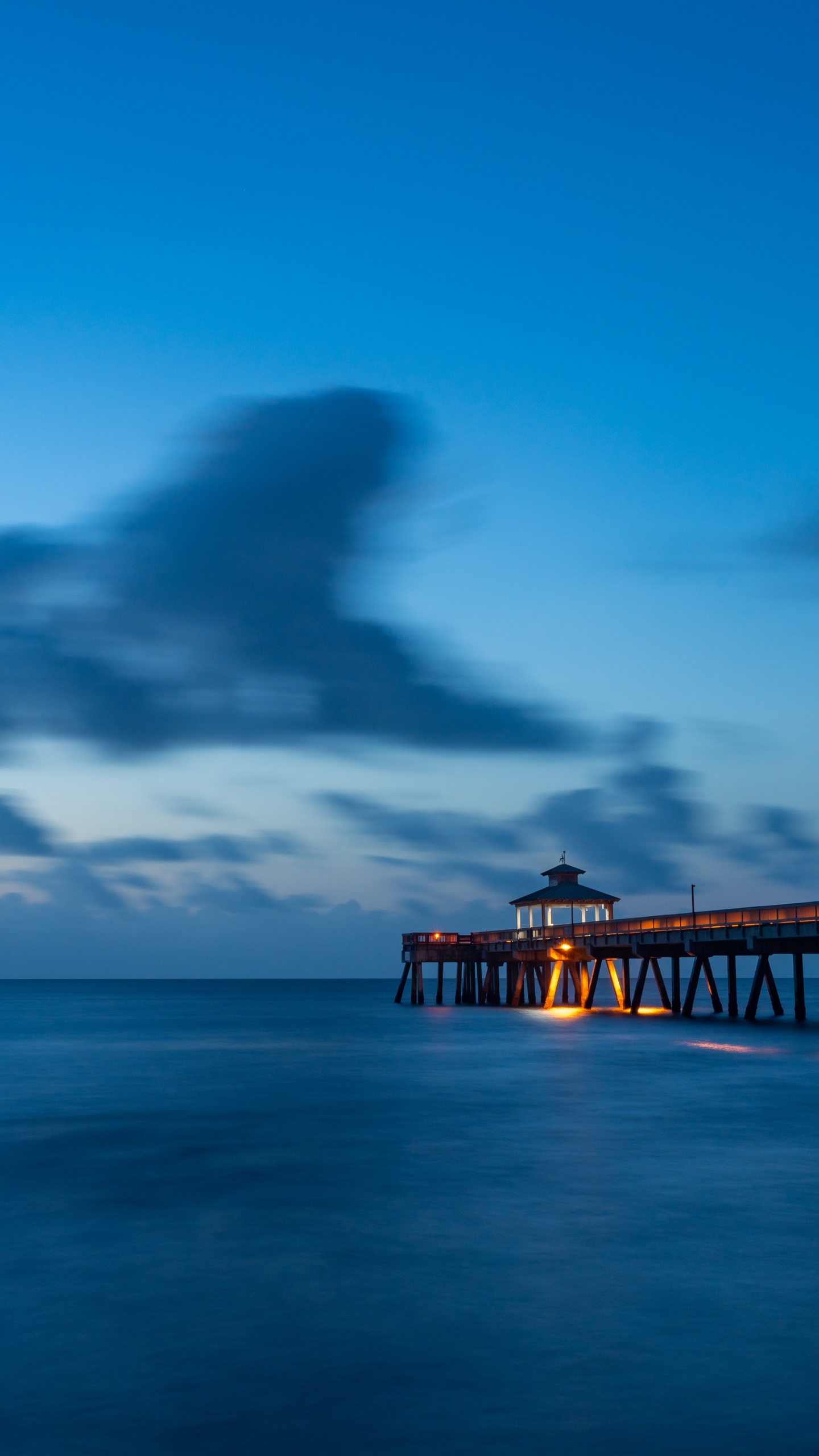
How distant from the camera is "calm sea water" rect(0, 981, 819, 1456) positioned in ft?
33.1

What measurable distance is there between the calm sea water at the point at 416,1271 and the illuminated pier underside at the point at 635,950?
1486 centimetres

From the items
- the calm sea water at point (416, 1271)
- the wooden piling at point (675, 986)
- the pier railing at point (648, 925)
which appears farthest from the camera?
the wooden piling at point (675, 986)

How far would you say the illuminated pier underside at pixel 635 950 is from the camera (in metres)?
50.4

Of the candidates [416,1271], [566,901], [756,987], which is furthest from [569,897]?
[416,1271]

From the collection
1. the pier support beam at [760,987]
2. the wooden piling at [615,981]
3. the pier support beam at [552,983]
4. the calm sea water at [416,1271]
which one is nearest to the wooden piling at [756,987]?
the pier support beam at [760,987]

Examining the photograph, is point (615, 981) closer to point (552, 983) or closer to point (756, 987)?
point (552, 983)

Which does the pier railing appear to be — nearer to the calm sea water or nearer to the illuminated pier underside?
the illuminated pier underside

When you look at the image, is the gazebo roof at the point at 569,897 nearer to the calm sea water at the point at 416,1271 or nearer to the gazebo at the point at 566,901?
the gazebo at the point at 566,901

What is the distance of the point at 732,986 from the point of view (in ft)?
189

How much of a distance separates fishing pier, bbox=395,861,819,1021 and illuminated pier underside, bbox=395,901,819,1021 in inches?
2.6

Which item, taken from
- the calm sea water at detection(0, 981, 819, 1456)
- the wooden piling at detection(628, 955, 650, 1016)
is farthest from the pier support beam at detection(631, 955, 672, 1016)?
the calm sea water at detection(0, 981, 819, 1456)

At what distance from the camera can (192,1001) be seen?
161125mm

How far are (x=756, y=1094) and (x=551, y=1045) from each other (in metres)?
19.7

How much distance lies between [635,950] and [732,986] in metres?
5.19
